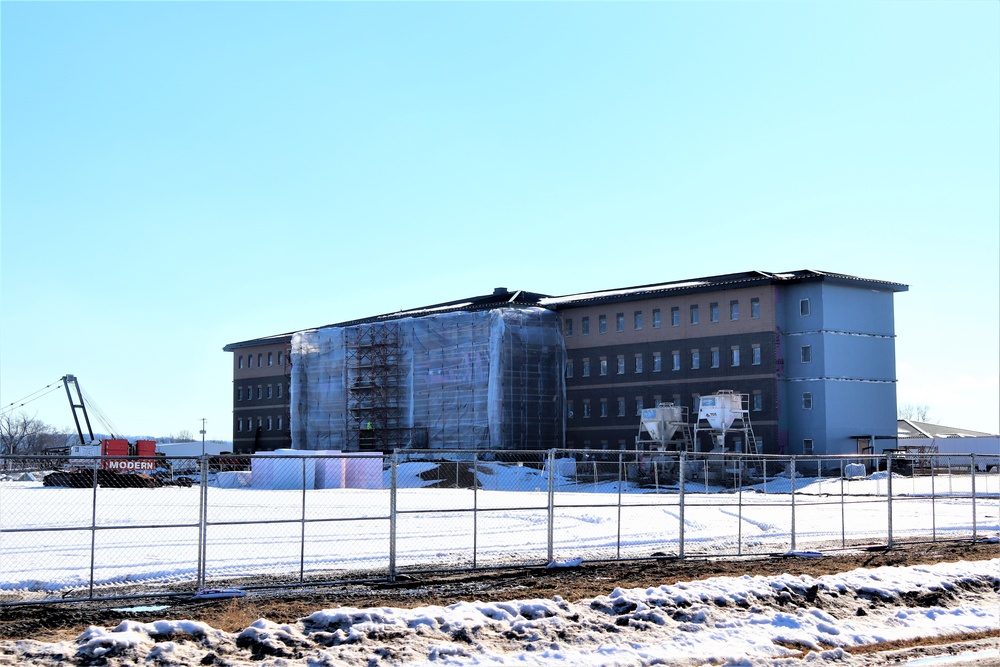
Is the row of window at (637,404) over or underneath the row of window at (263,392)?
underneath

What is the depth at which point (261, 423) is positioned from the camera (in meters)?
113

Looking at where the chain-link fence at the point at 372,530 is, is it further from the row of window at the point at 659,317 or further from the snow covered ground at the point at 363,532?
the row of window at the point at 659,317

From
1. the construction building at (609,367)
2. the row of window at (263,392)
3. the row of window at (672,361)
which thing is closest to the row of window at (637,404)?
the construction building at (609,367)

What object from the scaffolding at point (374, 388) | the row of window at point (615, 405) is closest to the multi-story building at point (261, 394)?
the scaffolding at point (374, 388)

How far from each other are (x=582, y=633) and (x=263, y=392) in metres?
104

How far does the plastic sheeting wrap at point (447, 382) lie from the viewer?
80.2 meters

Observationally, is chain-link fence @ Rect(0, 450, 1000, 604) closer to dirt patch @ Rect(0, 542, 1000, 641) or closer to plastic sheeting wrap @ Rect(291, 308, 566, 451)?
dirt patch @ Rect(0, 542, 1000, 641)

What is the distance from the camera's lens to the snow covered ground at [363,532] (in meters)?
19.1

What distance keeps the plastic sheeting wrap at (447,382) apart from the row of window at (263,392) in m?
18.2

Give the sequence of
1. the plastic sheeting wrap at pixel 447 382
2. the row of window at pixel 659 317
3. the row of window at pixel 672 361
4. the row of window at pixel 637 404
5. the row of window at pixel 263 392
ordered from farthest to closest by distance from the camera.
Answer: the row of window at pixel 263 392 < the plastic sheeting wrap at pixel 447 382 < the row of window at pixel 659 317 < the row of window at pixel 672 361 < the row of window at pixel 637 404

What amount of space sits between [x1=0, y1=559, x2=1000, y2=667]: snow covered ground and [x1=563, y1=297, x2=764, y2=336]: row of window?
60428mm

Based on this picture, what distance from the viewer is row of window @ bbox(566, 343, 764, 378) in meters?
74.6

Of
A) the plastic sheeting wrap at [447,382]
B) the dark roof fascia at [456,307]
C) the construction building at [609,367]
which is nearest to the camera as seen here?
the construction building at [609,367]

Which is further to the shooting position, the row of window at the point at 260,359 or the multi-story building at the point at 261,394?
the row of window at the point at 260,359
